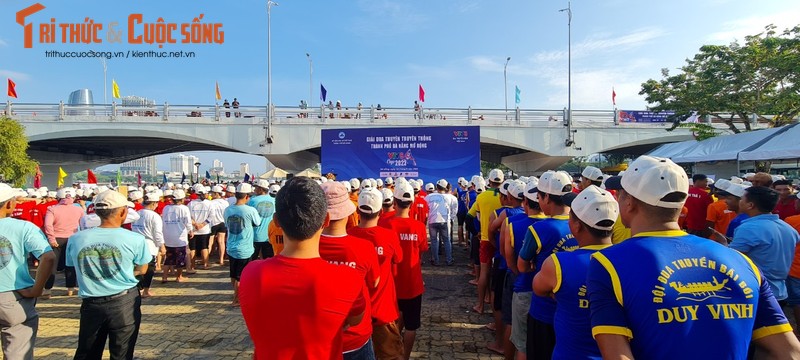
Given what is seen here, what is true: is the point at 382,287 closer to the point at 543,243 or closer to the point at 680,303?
the point at 543,243

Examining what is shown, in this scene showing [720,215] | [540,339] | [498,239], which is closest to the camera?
[540,339]

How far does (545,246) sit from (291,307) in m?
1.96

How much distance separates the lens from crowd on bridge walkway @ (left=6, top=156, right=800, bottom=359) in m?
1.33

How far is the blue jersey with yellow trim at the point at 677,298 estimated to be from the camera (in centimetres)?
130

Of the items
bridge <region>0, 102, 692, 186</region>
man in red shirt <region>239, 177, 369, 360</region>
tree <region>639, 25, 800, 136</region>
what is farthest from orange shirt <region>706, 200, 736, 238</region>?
Answer: bridge <region>0, 102, 692, 186</region>

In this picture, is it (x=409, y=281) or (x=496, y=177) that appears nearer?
(x=409, y=281)

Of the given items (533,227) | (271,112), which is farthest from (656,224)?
(271,112)

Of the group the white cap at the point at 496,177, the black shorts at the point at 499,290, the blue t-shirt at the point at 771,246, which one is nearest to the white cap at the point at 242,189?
the white cap at the point at 496,177

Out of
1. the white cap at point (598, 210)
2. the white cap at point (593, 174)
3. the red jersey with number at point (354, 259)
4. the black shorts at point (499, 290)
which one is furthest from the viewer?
the white cap at point (593, 174)

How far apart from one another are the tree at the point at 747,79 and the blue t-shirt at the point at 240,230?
17.3 m

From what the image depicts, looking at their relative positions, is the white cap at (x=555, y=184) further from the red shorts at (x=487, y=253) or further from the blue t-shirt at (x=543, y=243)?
the red shorts at (x=487, y=253)

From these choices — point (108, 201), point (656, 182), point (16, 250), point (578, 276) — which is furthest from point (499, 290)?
point (16, 250)

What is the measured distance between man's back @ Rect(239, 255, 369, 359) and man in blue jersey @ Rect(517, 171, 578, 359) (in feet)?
5.38

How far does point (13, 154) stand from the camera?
17172 mm
